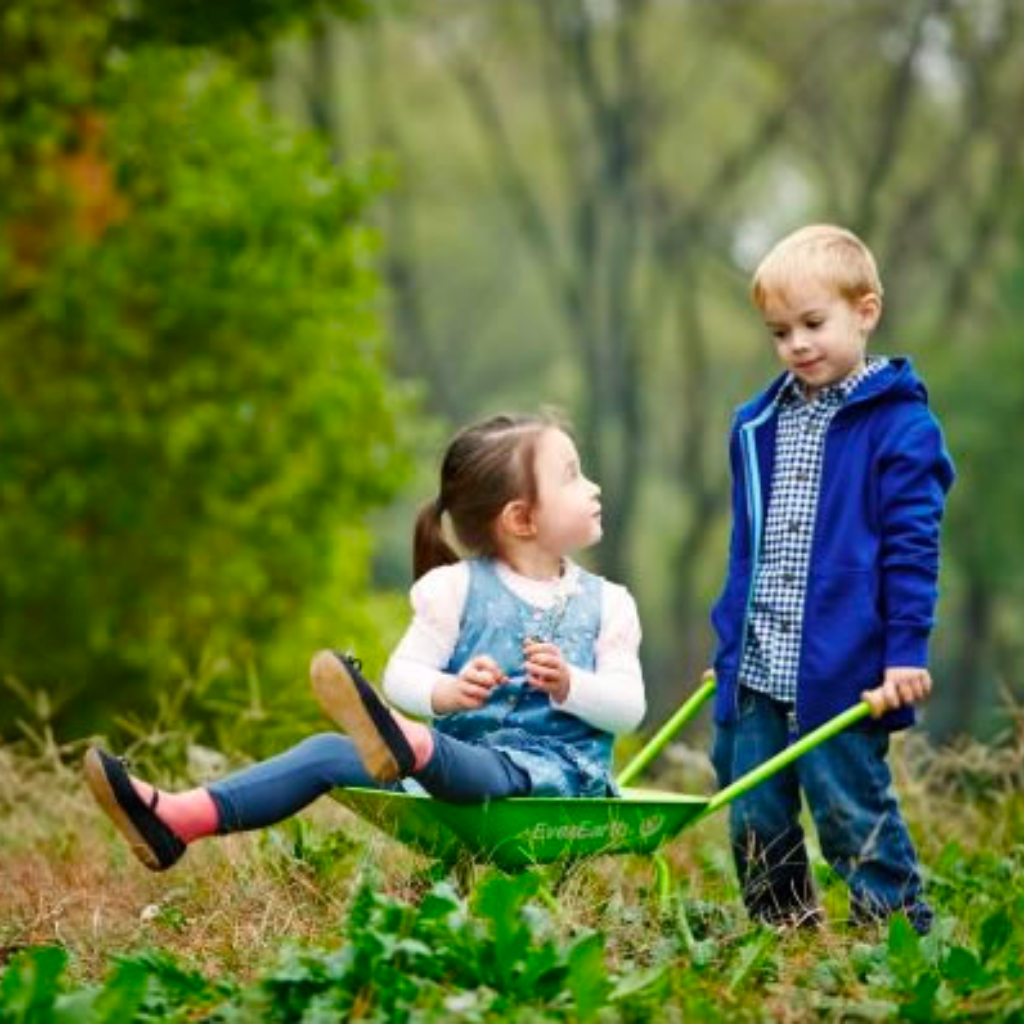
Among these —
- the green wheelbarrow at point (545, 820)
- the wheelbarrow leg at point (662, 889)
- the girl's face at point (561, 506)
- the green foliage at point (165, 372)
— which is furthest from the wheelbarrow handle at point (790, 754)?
the green foliage at point (165, 372)

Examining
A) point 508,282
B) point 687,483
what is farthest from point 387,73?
point 508,282

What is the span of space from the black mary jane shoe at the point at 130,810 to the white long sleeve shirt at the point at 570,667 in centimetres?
57

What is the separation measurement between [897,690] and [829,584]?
31cm

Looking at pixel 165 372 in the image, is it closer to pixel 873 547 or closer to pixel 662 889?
pixel 873 547

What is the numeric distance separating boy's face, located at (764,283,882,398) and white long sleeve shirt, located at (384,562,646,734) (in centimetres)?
67

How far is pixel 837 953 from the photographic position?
156 inches

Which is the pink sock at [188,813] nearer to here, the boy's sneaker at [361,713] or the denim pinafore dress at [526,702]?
the boy's sneaker at [361,713]

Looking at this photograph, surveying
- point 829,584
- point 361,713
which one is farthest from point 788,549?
point 361,713

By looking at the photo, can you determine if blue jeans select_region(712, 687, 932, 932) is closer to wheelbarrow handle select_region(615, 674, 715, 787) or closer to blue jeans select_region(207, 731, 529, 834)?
wheelbarrow handle select_region(615, 674, 715, 787)

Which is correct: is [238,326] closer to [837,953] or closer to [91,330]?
[91,330]

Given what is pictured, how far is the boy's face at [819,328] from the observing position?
455 cm

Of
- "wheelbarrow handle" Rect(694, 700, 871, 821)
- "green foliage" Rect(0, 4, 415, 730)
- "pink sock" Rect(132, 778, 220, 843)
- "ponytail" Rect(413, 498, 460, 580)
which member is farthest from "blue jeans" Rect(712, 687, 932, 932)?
"green foliage" Rect(0, 4, 415, 730)

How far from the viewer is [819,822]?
453cm

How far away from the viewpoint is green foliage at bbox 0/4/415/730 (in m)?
10.5
